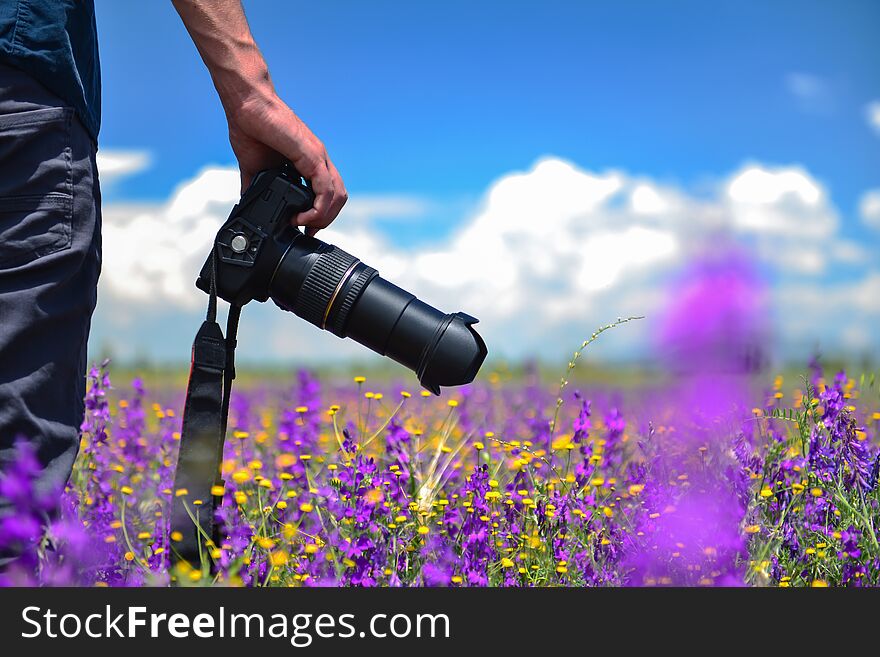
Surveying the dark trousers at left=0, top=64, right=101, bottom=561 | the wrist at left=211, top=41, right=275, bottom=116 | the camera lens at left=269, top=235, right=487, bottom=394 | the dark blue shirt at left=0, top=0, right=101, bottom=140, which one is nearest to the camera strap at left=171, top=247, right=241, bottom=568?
the camera lens at left=269, top=235, right=487, bottom=394

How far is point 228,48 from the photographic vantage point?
224 centimetres

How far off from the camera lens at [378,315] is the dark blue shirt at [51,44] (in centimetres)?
65

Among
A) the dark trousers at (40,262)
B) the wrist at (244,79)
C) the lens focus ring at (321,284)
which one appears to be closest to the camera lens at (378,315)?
the lens focus ring at (321,284)

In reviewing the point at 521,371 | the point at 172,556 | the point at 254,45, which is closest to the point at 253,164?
the point at 254,45

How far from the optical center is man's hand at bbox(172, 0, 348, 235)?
223 centimetres

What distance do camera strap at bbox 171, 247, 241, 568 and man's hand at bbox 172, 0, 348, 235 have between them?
14.3 inches

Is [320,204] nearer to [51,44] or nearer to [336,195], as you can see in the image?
[336,195]

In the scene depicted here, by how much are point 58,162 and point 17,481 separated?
2.53ft

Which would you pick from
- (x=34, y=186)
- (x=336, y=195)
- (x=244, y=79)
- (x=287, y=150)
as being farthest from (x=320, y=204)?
(x=34, y=186)

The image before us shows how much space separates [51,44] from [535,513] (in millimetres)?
1820

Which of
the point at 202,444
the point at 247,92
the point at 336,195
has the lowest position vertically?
the point at 202,444

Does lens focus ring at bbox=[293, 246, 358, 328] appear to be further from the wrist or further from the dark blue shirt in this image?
the dark blue shirt
